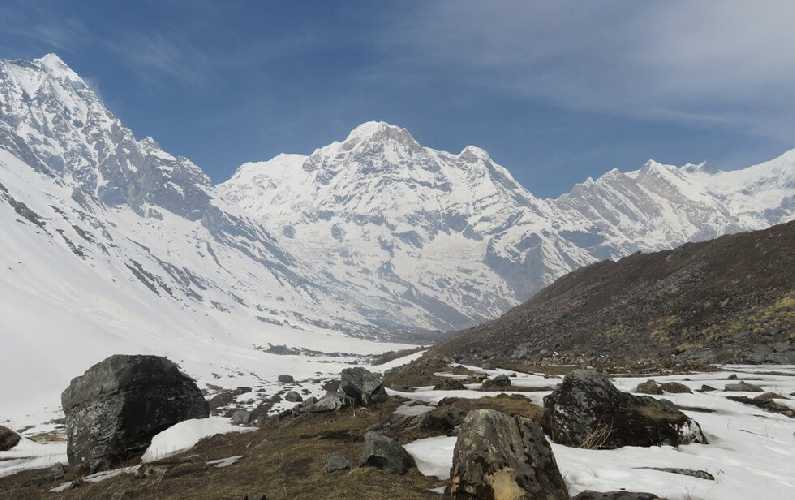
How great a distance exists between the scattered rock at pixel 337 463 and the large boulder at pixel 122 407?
1369 centimetres

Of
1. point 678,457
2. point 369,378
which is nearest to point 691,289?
point 369,378

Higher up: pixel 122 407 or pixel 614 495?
pixel 122 407

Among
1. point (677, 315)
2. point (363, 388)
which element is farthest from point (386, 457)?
point (677, 315)

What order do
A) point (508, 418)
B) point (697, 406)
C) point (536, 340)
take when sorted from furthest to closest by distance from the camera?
point (536, 340), point (697, 406), point (508, 418)

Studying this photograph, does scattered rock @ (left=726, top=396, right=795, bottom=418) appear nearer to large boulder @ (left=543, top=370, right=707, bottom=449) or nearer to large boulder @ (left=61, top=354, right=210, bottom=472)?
large boulder @ (left=543, top=370, right=707, bottom=449)

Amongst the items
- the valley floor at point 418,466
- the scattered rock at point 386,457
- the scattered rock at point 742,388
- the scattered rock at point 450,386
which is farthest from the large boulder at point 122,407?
the scattered rock at point 742,388

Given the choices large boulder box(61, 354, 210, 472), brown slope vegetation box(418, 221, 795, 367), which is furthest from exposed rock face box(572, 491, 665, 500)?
brown slope vegetation box(418, 221, 795, 367)

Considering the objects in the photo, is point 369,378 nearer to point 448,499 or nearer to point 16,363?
point 448,499

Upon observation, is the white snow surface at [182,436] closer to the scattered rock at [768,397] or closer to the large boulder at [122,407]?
the large boulder at [122,407]

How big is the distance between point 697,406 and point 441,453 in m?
13.3

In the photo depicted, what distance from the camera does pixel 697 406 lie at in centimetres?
2266

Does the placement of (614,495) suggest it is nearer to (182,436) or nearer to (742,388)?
(182,436)

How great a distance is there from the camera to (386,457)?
14.1m

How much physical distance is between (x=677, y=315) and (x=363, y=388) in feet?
150
